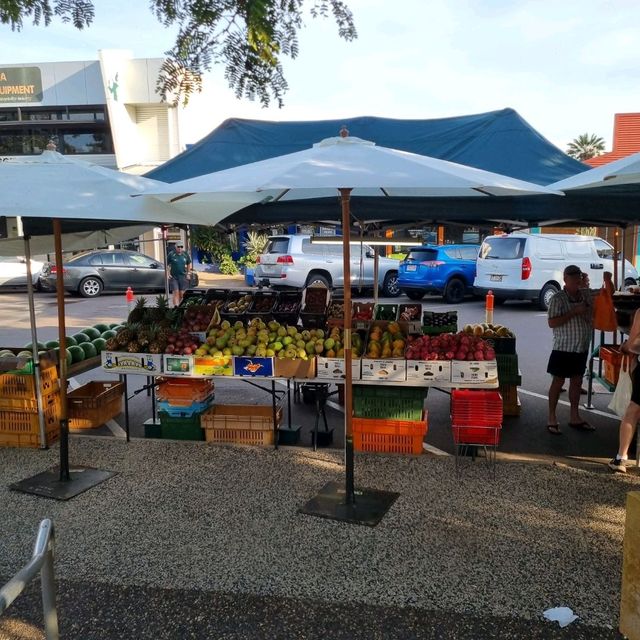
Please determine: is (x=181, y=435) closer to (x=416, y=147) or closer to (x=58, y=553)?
(x=58, y=553)

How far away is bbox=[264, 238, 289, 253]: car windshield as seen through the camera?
60.1 feet

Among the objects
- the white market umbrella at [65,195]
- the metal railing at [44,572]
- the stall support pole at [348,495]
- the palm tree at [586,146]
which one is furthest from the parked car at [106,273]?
the palm tree at [586,146]

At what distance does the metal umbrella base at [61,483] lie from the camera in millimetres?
4820

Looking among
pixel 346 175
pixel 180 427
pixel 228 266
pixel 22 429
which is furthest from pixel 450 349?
pixel 228 266

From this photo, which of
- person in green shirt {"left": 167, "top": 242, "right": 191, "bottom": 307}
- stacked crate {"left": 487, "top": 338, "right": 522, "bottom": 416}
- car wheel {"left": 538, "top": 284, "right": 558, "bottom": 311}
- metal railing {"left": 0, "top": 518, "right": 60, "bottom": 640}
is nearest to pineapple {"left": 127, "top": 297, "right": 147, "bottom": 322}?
stacked crate {"left": 487, "top": 338, "right": 522, "bottom": 416}

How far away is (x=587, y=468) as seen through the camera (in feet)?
17.4

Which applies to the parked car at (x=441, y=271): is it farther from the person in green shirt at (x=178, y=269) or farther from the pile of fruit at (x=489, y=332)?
the pile of fruit at (x=489, y=332)

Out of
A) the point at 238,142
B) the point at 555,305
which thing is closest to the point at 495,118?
the point at 555,305

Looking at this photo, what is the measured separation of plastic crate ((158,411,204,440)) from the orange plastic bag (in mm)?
4156

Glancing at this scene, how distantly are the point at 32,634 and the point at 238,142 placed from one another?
A: 5.90m

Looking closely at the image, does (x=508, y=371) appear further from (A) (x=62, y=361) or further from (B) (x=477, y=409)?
(A) (x=62, y=361)

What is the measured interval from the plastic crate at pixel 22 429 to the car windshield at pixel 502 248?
12.5m

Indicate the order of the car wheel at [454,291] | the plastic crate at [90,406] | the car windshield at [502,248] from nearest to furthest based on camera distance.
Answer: the plastic crate at [90,406], the car windshield at [502,248], the car wheel at [454,291]

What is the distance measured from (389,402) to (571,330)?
2.06m
